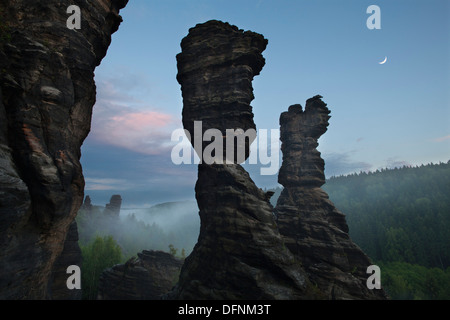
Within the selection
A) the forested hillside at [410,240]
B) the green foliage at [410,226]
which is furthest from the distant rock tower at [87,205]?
the green foliage at [410,226]

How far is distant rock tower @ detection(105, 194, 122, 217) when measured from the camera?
4791 inches

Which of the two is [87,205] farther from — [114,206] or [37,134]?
[37,134]

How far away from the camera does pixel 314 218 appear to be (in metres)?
32.6

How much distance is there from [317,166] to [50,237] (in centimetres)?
3671

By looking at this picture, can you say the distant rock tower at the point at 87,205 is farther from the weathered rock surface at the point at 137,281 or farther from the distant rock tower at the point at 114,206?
the weathered rock surface at the point at 137,281

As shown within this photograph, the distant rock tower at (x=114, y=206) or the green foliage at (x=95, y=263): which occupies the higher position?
the distant rock tower at (x=114, y=206)

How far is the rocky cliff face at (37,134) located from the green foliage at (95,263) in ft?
130

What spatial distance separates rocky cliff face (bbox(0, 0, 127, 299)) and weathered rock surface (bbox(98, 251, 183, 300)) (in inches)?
1001

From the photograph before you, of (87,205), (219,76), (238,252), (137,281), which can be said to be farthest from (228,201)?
(87,205)

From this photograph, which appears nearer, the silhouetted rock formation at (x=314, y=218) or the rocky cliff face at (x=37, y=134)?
the rocky cliff face at (x=37, y=134)

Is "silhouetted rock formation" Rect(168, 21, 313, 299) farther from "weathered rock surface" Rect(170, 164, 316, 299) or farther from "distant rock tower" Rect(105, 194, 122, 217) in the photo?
"distant rock tower" Rect(105, 194, 122, 217)

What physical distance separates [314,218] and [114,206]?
399ft

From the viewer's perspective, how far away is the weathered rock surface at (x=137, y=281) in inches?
1480
